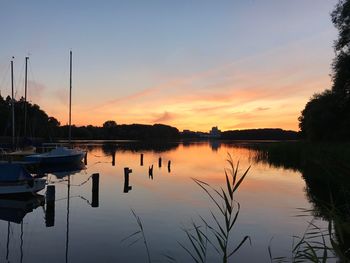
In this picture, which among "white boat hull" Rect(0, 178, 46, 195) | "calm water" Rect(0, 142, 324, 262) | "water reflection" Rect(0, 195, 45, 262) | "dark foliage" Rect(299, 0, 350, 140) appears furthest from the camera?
"dark foliage" Rect(299, 0, 350, 140)

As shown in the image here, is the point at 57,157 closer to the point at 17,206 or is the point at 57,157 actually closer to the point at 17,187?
the point at 17,187

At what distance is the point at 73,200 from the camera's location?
23031 millimetres

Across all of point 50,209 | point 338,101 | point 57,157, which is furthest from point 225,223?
point 338,101

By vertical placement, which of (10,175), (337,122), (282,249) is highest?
(337,122)

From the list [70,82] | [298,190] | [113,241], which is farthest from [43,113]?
[113,241]

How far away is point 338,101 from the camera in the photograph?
150 feet

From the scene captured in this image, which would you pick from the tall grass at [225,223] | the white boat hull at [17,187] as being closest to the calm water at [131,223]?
the white boat hull at [17,187]

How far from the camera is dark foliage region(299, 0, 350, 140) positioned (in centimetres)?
3931

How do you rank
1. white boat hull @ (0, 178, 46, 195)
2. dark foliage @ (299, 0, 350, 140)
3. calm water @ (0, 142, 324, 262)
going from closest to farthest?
1. calm water @ (0, 142, 324, 262)
2. white boat hull @ (0, 178, 46, 195)
3. dark foliage @ (299, 0, 350, 140)

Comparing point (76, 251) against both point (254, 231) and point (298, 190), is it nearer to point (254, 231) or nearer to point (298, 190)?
point (254, 231)

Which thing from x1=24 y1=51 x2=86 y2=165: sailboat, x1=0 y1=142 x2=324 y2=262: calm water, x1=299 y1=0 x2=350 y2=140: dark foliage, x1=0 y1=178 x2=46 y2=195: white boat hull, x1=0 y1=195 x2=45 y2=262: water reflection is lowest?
x1=0 y1=142 x2=324 y2=262: calm water

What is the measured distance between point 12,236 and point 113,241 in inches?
154

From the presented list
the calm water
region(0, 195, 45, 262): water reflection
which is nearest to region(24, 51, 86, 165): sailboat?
the calm water

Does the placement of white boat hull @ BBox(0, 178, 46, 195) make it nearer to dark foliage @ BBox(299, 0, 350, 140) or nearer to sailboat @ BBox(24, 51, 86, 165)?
sailboat @ BBox(24, 51, 86, 165)
